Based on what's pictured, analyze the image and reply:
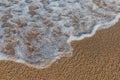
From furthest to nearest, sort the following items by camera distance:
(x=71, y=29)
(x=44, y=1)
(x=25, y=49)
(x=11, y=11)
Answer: (x=44, y=1), (x=11, y=11), (x=71, y=29), (x=25, y=49)

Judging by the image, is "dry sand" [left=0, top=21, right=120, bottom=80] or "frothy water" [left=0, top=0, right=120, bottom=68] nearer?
"dry sand" [left=0, top=21, right=120, bottom=80]

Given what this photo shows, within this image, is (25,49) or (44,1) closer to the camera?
(25,49)

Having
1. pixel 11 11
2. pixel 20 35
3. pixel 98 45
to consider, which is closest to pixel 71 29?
pixel 98 45

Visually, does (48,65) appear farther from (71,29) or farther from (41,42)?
(71,29)

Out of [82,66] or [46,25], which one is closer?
[82,66]
